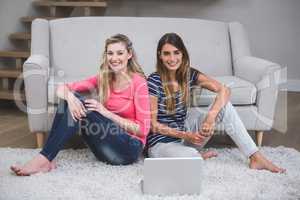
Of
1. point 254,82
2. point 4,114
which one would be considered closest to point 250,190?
point 254,82

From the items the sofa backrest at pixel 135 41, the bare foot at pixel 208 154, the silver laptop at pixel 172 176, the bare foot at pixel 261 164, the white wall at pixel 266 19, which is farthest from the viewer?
the white wall at pixel 266 19

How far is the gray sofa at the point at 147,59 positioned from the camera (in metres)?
2.60

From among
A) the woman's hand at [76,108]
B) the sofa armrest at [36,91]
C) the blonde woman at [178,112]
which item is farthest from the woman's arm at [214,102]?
the sofa armrest at [36,91]

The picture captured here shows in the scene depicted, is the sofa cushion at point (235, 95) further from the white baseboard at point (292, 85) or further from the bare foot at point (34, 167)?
the white baseboard at point (292, 85)

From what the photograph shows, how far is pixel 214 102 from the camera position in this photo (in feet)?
7.61

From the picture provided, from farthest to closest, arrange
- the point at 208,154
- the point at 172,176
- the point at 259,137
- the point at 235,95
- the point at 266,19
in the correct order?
the point at 266,19
the point at 259,137
the point at 235,95
the point at 208,154
the point at 172,176

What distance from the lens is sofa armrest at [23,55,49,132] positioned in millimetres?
2555

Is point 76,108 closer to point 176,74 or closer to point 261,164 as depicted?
point 176,74

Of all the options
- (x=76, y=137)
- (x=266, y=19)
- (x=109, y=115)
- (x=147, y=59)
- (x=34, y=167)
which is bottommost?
(x=76, y=137)

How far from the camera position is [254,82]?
9.12 ft

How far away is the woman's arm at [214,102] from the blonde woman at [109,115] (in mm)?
295

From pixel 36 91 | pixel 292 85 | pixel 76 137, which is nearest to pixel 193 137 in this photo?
pixel 36 91

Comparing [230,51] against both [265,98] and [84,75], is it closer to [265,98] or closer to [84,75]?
[265,98]

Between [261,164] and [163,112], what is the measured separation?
0.56 meters
